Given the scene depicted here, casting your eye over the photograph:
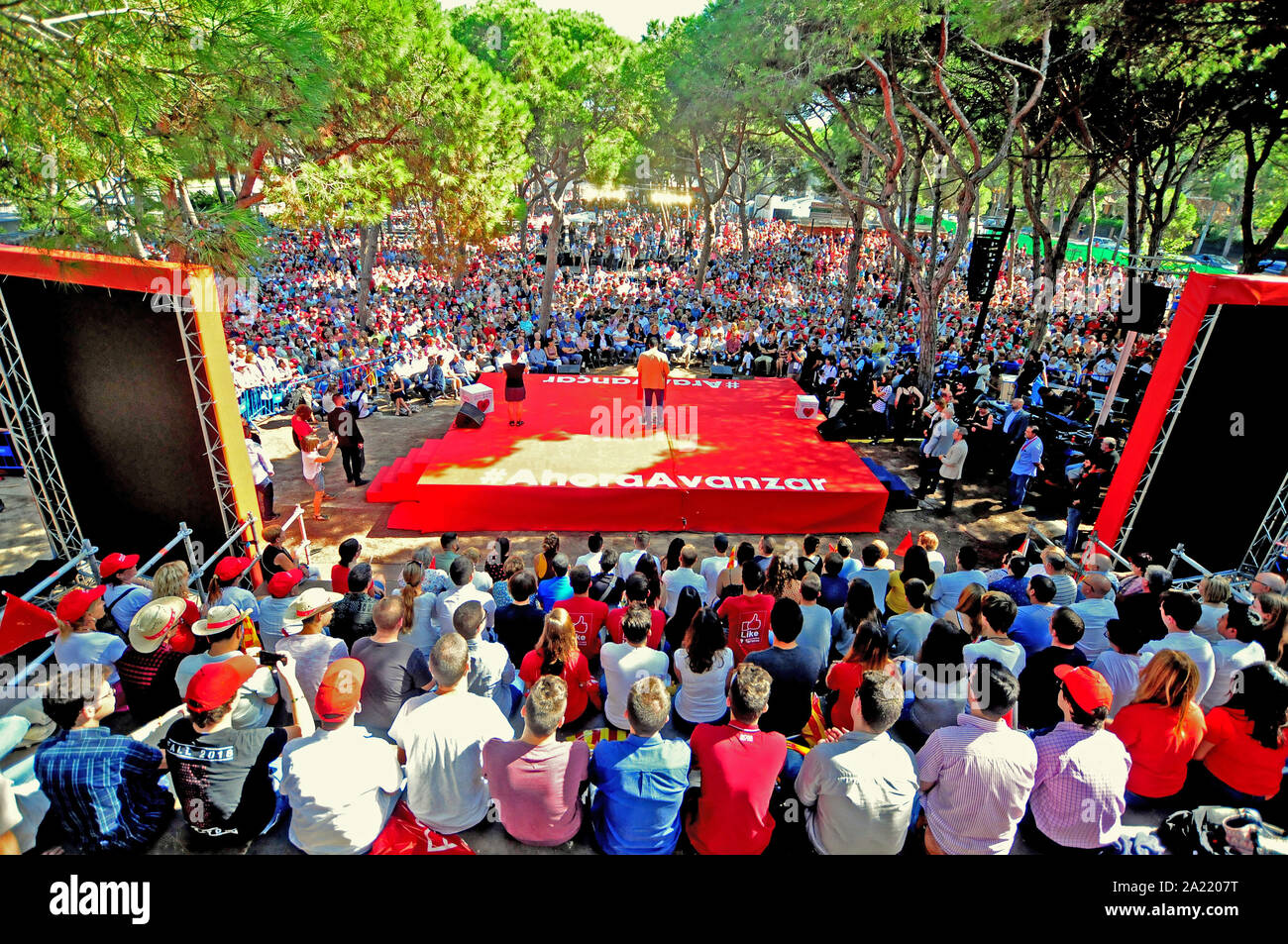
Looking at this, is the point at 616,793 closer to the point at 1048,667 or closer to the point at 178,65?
the point at 1048,667

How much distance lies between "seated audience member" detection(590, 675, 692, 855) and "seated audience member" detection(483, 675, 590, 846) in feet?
0.53

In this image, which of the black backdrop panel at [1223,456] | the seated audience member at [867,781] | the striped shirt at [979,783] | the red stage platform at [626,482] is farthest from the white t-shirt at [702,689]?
the black backdrop panel at [1223,456]

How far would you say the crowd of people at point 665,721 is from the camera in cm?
323

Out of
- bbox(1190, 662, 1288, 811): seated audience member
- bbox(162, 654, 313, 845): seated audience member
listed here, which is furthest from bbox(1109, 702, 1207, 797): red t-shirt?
bbox(162, 654, 313, 845): seated audience member

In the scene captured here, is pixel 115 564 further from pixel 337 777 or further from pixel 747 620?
pixel 747 620

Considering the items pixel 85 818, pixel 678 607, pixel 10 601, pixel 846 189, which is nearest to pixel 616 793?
pixel 678 607

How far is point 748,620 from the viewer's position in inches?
190

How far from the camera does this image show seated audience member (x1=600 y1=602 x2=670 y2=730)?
163 inches

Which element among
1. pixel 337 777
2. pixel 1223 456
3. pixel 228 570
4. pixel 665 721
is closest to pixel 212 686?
pixel 337 777

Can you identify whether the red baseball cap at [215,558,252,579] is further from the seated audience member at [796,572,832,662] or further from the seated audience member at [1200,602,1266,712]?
the seated audience member at [796,572,832,662]

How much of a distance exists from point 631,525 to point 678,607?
451 centimetres

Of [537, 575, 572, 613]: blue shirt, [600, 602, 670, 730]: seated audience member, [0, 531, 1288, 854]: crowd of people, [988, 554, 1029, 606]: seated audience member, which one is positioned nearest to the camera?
[0, 531, 1288, 854]: crowd of people

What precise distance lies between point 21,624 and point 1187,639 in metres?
8.17

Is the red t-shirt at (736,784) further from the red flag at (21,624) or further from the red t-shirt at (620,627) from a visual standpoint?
the red flag at (21,624)
